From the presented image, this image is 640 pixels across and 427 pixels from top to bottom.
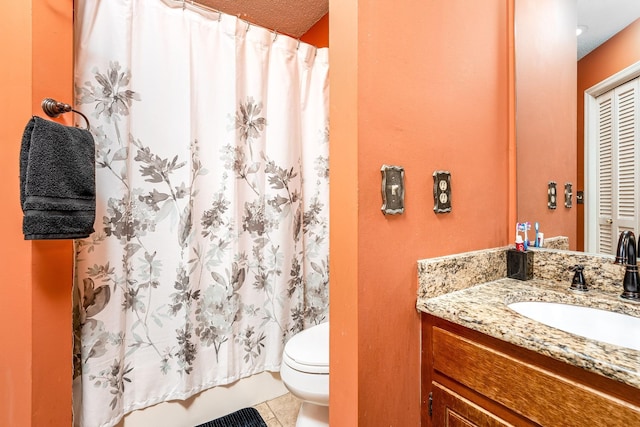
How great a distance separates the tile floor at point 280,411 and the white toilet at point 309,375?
7.9 inches

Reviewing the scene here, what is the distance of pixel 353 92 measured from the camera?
2.60ft

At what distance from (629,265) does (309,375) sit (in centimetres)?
115

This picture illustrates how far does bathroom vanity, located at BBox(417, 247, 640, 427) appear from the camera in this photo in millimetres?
552

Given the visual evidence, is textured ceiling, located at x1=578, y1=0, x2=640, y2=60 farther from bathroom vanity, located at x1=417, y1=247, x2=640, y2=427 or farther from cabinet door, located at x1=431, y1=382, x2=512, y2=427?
cabinet door, located at x1=431, y1=382, x2=512, y2=427

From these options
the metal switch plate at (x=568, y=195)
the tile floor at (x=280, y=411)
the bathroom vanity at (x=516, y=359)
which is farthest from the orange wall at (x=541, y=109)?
the tile floor at (x=280, y=411)

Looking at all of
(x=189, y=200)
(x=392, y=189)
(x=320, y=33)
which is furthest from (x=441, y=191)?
(x=320, y=33)

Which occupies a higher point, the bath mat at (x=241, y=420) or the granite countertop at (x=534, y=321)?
the granite countertop at (x=534, y=321)

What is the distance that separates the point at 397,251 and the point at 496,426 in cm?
48

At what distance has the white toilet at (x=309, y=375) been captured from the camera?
118 centimetres

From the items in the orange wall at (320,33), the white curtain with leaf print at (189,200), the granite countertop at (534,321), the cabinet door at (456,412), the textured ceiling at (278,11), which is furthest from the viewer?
the orange wall at (320,33)

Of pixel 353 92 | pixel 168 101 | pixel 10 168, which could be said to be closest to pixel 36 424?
pixel 10 168

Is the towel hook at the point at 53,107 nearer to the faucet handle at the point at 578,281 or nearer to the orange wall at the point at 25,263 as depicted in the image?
the orange wall at the point at 25,263

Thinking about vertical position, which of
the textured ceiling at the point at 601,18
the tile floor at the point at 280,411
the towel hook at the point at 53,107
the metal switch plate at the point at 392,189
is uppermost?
the textured ceiling at the point at 601,18

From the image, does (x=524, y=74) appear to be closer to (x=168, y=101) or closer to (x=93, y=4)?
(x=168, y=101)
